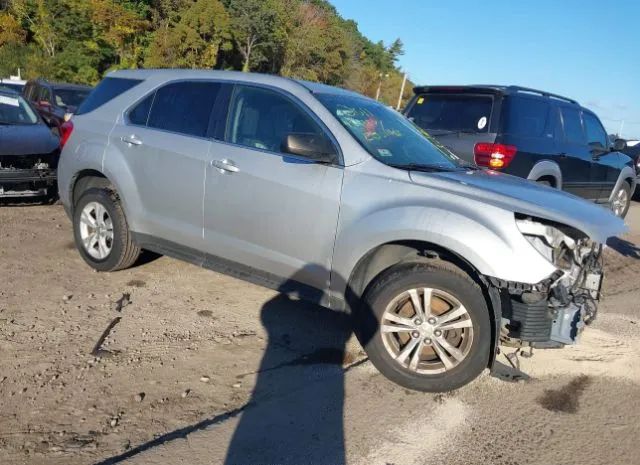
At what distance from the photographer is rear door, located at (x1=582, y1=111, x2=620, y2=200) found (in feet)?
28.9

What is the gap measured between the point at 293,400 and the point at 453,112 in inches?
202

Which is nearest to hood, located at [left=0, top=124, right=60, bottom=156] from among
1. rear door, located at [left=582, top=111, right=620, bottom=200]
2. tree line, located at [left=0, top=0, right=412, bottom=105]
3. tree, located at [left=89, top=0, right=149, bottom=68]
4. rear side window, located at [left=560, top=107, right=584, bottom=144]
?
rear side window, located at [left=560, top=107, right=584, bottom=144]

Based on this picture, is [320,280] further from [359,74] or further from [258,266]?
[359,74]

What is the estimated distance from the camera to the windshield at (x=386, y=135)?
13.8ft

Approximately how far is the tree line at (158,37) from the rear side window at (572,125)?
129 feet

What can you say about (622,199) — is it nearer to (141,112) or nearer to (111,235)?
(141,112)

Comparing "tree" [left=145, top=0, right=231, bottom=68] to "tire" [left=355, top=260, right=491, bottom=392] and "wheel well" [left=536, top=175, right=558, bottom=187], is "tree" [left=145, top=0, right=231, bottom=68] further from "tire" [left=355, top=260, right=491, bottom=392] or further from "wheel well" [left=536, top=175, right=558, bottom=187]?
"tire" [left=355, top=260, right=491, bottom=392]

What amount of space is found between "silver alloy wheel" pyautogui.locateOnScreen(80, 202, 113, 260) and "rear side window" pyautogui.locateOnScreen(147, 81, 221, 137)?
979 millimetres

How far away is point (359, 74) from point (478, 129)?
72.1 m

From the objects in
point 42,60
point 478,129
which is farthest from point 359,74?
point 478,129

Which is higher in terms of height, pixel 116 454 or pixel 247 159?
pixel 247 159

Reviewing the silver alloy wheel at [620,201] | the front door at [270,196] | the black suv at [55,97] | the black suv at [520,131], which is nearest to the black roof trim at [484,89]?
the black suv at [520,131]

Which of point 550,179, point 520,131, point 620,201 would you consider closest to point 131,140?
point 520,131

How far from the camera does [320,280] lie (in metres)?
4.10
